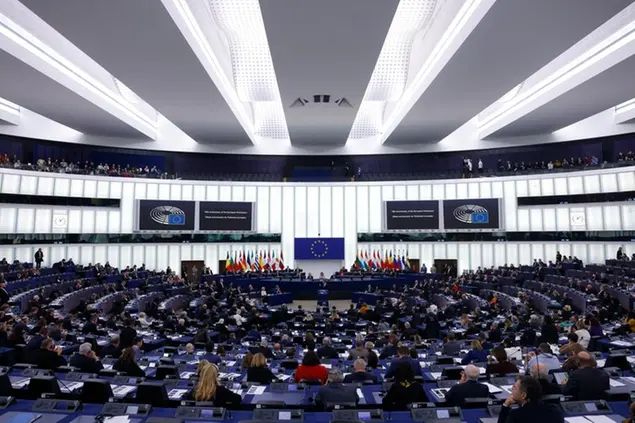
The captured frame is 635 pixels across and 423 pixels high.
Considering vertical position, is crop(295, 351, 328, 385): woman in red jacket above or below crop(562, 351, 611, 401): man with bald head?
below

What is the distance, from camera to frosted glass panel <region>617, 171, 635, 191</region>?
26.7m

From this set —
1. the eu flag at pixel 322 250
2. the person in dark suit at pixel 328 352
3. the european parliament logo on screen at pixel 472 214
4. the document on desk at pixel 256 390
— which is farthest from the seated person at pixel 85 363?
the european parliament logo on screen at pixel 472 214

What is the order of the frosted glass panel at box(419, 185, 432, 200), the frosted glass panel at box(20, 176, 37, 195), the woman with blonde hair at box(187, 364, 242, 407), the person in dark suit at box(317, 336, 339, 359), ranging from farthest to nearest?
the frosted glass panel at box(419, 185, 432, 200) < the frosted glass panel at box(20, 176, 37, 195) < the person in dark suit at box(317, 336, 339, 359) < the woman with blonde hair at box(187, 364, 242, 407)

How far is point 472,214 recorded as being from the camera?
32.2 meters

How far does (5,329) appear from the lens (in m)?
9.70

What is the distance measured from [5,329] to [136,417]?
23.3ft

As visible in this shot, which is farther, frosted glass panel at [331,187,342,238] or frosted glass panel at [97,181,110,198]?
frosted glass panel at [331,187,342,238]

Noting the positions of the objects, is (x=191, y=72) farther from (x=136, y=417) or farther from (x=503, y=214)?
(x=503, y=214)

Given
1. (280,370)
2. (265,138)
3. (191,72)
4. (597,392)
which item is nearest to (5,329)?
(280,370)

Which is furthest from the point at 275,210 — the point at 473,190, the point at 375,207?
the point at 473,190

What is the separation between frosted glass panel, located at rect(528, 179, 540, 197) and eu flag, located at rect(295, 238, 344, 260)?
13.9 metres

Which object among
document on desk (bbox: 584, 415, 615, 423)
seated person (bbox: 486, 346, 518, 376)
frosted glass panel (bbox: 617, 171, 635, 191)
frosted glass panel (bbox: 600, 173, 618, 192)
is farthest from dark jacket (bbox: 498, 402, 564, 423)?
frosted glass panel (bbox: 600, 173, 618, 192)

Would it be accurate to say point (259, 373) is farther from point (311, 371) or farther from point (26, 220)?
point (26, 220)

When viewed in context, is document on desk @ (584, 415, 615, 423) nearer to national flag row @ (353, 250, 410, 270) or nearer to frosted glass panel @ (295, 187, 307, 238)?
national flag row @ (353, 250, 410, 270)
